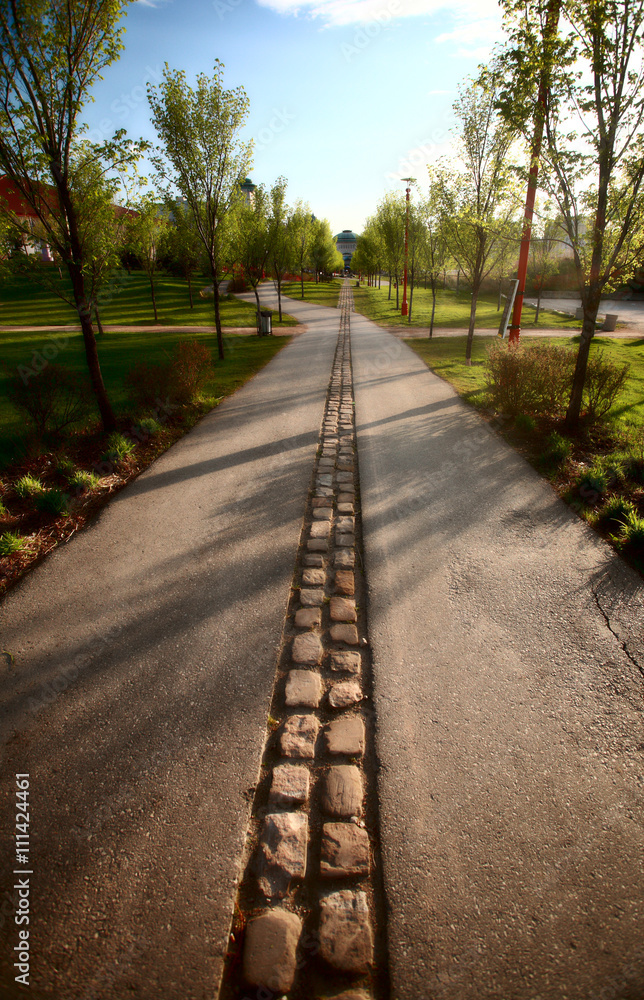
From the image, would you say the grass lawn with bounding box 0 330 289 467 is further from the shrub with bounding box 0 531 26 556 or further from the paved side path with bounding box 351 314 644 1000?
the paved side path with bounding box 351 314 644 1000

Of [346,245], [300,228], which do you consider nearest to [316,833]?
[300,228]

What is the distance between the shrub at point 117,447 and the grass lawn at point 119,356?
3.83 feet

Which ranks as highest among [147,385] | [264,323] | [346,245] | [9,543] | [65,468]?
[346,245]

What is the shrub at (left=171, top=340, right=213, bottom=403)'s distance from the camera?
365 inches

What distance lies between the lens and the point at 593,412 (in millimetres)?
8062

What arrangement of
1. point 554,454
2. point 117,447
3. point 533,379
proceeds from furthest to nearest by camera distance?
point 533,379
point 117,447
point 554,454

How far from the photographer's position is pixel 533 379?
8.52 m

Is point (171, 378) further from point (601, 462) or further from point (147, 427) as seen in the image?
point (601, 462)

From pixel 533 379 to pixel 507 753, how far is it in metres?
7.39

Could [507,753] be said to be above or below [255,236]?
below

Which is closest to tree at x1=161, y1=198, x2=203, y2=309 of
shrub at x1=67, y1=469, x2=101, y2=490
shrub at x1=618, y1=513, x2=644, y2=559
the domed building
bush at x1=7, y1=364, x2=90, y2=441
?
bush at x1=7, y1=364, x2=90, y2=441

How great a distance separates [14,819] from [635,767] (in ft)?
10.7

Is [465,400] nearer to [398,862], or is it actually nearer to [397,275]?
[398,862]

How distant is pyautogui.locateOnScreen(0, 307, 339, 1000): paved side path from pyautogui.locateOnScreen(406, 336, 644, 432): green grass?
23.6ft
